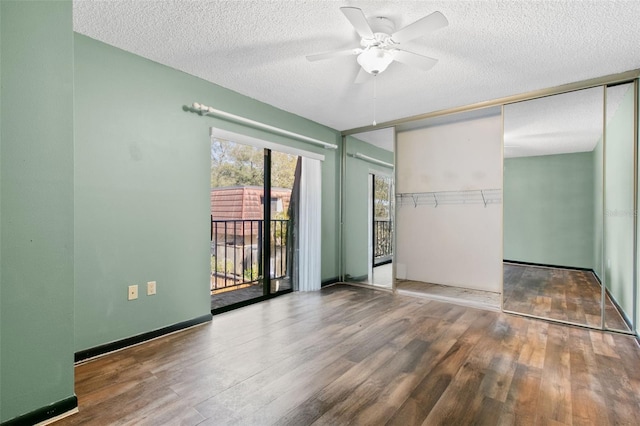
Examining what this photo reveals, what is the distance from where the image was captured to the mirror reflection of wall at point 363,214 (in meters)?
4.78

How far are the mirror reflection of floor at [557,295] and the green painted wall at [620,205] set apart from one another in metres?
0.19

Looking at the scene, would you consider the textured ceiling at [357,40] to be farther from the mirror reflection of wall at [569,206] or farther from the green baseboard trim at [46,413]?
the green baseboard trim at [46,413]

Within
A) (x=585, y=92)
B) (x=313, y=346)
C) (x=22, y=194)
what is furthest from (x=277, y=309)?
(x=585, y=92)

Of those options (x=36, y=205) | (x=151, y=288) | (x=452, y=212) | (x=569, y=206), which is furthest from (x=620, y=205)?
(x=36, y=205)

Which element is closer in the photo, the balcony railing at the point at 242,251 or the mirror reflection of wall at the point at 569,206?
the mirror reflection of wall at the point at 569,206

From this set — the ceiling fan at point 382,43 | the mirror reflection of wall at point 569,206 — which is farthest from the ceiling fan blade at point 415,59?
the mirror reflection of wall at point 569,206

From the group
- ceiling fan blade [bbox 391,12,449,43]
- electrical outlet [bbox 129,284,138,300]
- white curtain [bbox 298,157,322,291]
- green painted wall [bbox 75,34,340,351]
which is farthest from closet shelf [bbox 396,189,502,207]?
electrical outlet [bbox 129,284,138,300]

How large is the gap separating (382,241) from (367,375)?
289cm

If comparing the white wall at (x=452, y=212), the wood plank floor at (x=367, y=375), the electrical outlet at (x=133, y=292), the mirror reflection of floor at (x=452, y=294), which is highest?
the white wall at (x=452, y=212)

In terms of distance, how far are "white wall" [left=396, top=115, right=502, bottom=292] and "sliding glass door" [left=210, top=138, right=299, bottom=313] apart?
158 cm

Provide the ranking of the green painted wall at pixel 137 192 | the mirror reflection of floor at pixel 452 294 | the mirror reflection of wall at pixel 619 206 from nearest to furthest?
the green painted wall at pixel 137 192
the mirror reflection of wall at pixel 619 206
the mirror reflection of floor at pixel 452 294

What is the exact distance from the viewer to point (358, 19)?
5.76 feet

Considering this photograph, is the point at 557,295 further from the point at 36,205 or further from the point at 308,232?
the point at 36,205

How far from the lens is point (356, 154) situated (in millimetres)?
4875
